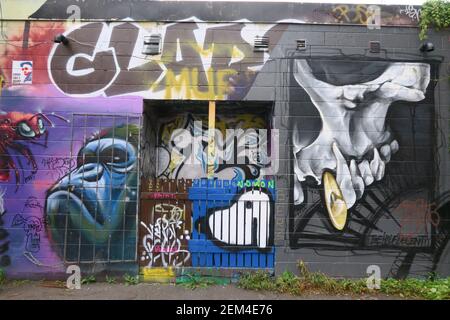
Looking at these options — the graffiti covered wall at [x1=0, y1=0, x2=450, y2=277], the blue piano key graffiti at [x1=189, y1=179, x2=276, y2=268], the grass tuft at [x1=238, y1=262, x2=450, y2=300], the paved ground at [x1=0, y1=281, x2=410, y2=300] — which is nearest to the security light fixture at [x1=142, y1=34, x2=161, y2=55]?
the graffiti covered wall at [x1=0, y1=0, x2=450, y2=277]

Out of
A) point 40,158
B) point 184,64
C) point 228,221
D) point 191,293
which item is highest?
point 184,64

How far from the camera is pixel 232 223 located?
6.05m

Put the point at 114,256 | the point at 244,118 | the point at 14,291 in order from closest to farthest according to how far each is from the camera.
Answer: the point at 14,291 → the point at 114,256 → the point at 244,118

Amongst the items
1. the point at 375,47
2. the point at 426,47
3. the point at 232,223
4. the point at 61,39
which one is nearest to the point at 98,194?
the point at 232,223

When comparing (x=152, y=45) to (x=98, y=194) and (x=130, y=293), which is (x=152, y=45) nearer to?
(x=98, y=194)

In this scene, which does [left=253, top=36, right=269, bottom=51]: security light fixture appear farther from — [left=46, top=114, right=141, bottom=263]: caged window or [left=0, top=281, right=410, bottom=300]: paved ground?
[left=0, top=281, right=410, bottom=300]: paved ground

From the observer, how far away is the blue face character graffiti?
5930 mm

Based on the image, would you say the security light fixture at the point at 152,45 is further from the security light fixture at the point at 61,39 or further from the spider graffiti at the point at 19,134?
the spider graffiti at the point at 19,134

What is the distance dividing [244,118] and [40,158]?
11.4 ft

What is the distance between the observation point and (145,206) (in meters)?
6.06

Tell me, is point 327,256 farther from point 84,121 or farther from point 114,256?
point 84,121

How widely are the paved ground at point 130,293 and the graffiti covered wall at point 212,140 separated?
0.98 ft

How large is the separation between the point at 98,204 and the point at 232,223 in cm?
213

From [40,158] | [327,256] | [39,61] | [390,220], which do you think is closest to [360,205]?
[390,220]
